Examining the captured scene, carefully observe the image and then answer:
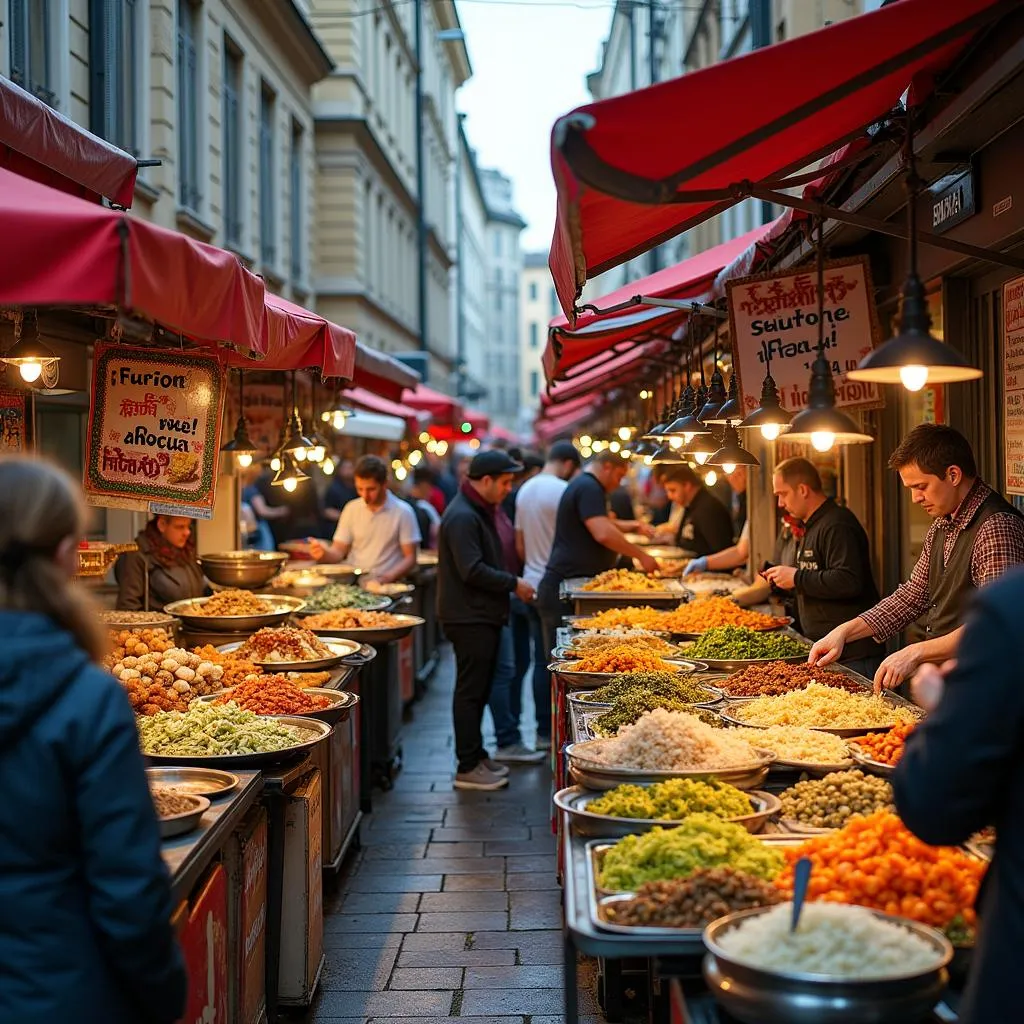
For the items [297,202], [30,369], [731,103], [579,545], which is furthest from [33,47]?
[297,202]

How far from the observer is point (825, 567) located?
7594 mm

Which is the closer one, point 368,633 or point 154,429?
point 154,429

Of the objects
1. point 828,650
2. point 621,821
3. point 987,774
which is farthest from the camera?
point 828,650

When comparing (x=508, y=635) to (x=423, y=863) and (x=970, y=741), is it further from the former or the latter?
(x=970, y=741)

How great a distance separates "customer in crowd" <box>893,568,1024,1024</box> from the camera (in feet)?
8.32

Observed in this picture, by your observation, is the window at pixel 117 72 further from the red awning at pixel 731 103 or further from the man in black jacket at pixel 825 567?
the red awning at pixel 731 103

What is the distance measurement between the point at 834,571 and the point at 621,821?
3.84 m

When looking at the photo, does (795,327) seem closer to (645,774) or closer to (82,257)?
(645,774)

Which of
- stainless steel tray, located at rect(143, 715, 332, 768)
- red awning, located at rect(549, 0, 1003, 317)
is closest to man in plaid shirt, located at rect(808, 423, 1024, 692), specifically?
red awning, located at rect(549, 0, 1003, 317)

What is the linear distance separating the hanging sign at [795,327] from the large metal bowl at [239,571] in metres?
4.33

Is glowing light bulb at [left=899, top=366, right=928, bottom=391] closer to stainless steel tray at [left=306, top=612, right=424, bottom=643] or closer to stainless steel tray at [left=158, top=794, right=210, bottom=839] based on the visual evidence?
stainless steel tray at [left=158, top=794, right=210, bottom=839]

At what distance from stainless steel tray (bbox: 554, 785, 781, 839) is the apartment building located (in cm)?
834

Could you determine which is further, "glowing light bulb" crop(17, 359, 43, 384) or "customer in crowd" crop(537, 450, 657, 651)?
"customer in crowd" crop(537, 450, 657, 651)

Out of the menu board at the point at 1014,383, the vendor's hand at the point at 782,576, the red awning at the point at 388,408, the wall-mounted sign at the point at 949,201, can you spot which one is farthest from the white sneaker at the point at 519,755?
the red awning at the point at 388,408
